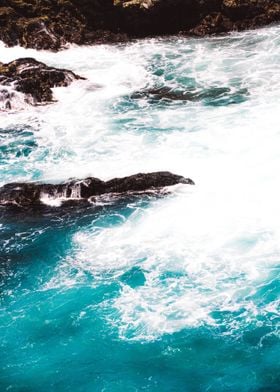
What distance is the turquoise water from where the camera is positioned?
21.3 feet

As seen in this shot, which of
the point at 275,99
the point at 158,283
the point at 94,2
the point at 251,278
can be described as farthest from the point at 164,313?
the point at 94,2

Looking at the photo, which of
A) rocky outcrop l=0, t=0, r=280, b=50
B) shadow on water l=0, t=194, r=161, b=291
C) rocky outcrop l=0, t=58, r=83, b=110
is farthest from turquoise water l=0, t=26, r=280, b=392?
rocky outcrop l=0, t=0, r=280, b=50

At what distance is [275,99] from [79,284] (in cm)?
993

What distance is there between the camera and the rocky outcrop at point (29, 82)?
16.5m

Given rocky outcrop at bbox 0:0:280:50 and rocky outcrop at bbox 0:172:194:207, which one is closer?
rocky outcrop at bbox 0:172:194:207

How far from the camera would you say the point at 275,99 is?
14742 mm

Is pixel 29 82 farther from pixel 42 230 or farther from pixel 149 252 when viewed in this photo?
pixel 149 252

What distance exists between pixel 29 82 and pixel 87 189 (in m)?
7.99

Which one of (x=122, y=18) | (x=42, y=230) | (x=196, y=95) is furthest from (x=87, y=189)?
(x=122, y=18)

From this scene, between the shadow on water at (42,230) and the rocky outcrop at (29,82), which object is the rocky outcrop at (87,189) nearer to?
the shadow on water at (42,230)

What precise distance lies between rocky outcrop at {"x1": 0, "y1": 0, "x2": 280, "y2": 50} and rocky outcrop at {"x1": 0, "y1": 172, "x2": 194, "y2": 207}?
14.3m

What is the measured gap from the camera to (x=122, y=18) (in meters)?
23.7

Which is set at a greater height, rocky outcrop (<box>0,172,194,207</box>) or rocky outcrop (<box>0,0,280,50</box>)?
rocky outcrop (<box>0,0,280,50</box>)

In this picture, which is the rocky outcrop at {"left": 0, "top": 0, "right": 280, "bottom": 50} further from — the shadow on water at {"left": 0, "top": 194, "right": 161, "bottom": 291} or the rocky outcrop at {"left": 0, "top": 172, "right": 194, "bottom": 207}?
the shadow on water at {"left": 0, "top": 194, "right": 161, "bottom": 291}
